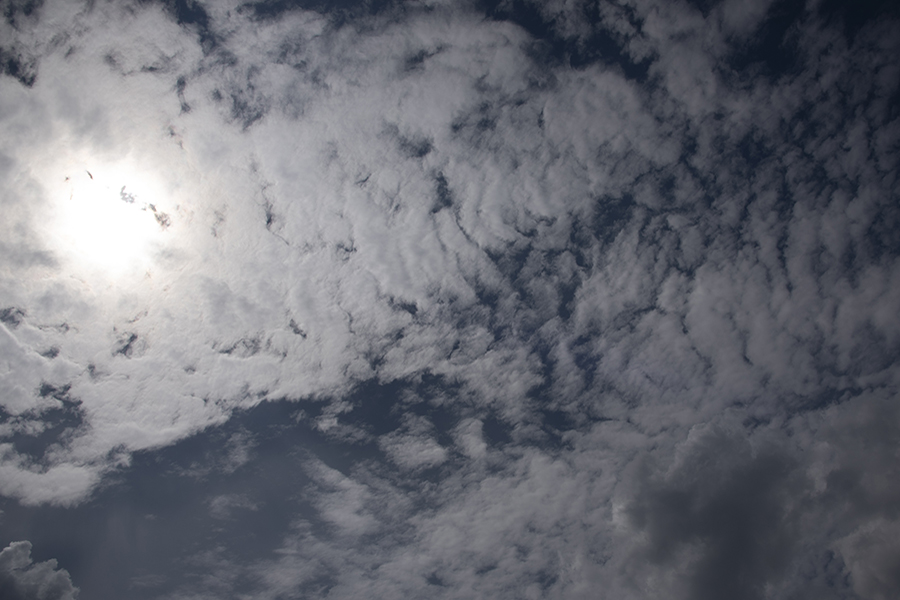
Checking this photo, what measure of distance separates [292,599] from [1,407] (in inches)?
711

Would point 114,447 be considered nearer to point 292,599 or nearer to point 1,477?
point 1,477

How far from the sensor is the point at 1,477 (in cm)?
2234

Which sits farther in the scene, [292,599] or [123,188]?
[292,599]

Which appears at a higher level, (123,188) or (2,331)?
(123,188)

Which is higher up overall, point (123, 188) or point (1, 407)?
point (123, 188)

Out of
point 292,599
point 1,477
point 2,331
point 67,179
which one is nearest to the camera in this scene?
point 67,179

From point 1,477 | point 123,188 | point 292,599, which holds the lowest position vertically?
point 292,599

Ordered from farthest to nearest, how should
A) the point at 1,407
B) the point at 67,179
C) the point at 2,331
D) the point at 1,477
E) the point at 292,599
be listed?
the point at 292,599 < the point at 1,477 < the point at 1,407 < the point at 2,331 < the point at 67,179

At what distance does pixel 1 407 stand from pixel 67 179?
10.2 metres

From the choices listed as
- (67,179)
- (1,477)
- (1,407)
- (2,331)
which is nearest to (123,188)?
(67,179)

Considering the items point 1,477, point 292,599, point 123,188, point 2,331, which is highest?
point 123,188

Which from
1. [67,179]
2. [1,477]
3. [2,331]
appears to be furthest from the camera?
[1,477]

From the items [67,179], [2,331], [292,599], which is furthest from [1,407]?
[292,599]

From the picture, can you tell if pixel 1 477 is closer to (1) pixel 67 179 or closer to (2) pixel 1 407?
(2) pixel 1 407
